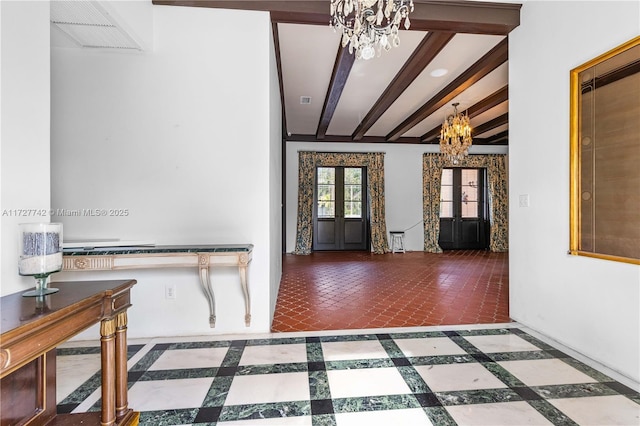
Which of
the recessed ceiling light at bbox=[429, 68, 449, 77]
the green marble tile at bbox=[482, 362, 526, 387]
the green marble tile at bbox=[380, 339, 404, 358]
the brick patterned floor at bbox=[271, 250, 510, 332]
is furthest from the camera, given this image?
the recessed ceiling light at bbox=[429, 68, 449, 77]

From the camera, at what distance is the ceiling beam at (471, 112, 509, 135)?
6274 mm

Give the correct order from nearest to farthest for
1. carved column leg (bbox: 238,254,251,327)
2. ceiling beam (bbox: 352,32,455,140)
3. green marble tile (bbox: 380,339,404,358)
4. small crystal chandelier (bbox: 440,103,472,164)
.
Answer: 1. green marble tile (bbox: 380,339,404,358)
2. carved column leg (bbox: 238,254,251,327)
3. ceiling beam (bbox: 352,32,455,140)
4. small crystal chandelier (bbox: 440,103,472,164)

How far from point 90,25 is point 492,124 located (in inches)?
279

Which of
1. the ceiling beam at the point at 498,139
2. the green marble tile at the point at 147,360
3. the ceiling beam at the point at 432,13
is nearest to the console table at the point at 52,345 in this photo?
the green marble tile at the point at 147,360

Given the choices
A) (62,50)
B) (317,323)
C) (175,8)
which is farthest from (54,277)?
(175,8)

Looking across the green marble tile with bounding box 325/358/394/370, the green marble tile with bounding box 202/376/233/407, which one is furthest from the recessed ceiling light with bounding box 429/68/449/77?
the green marble tile with bounding box 202/376/233/407

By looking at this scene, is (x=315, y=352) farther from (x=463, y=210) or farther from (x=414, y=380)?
(x=463, y=210)

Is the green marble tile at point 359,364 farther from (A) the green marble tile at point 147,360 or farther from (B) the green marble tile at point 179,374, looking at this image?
(A) the green marble tile at point 147,360

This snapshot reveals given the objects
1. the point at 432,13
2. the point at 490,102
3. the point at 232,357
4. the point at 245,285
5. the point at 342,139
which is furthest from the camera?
the point at 342,139

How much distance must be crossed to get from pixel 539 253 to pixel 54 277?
4338mm

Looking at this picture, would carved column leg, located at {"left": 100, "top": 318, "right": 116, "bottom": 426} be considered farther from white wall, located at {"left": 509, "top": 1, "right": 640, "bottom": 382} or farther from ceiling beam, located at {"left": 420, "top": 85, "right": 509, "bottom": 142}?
ceiling beam, located at {"left": 420, "top": 85, "right": 509, "bottom": 142}

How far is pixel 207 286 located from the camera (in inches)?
101

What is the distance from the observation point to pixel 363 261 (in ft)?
21.8

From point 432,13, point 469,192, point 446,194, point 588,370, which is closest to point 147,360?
point 588,370
